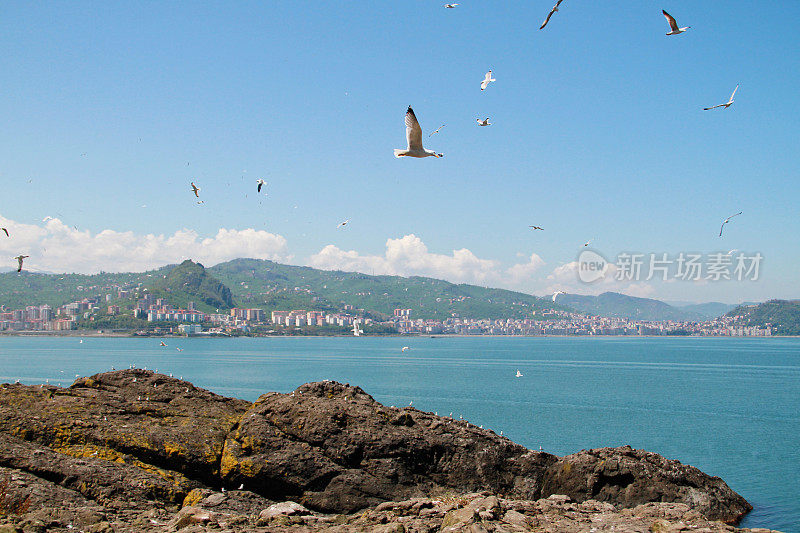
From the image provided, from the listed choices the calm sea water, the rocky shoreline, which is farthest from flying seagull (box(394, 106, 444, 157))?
the calm sea water

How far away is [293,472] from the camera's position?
13.7 meters

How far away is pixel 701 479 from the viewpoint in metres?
17.0

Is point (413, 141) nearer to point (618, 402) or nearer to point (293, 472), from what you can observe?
point (293, 472)

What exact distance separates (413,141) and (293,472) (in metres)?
7.59

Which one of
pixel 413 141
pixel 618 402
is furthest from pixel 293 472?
pixel 618 402

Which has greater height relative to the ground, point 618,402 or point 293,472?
point 293,472

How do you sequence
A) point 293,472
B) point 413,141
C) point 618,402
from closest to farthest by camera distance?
1. point 413,141
2. point 293,472
3. point 618,402

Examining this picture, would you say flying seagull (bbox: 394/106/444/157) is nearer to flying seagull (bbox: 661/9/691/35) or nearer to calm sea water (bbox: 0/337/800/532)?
flying seagull (bbox: 661/9/691/35)

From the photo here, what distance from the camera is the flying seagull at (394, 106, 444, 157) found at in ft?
40.8

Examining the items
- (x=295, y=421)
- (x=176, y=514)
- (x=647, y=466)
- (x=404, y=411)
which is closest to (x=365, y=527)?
(x=176, y=514)

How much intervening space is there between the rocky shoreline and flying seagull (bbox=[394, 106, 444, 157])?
6.43 metres

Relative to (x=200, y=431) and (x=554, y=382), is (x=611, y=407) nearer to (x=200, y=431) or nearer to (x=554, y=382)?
(x=554, y=382)

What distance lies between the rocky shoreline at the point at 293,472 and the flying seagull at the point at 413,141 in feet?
21.1

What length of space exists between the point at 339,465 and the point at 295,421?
5.02 ft
